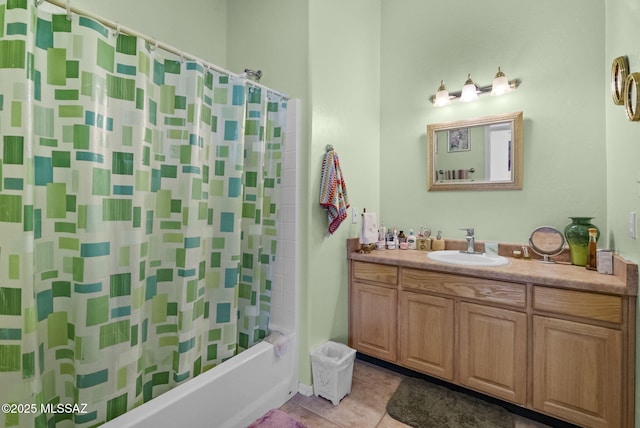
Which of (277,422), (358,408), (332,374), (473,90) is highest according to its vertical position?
(473,90)

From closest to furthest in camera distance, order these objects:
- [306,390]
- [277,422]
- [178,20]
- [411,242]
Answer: [277,422] → [306,390] → [178,20] → [411,242]

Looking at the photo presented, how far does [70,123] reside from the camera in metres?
1.15

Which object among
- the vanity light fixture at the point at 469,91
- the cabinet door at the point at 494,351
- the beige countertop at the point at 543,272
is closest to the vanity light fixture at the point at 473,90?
Result: the vanity light fixture at the point at 469,91

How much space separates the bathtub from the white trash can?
153 mm

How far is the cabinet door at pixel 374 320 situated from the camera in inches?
83.7

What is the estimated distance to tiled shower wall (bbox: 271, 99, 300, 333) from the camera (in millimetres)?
1955

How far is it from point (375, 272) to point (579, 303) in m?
1.16

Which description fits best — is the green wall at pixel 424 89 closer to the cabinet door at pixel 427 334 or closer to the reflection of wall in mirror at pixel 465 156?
the reflection of wall in mirror at pixel 465 156

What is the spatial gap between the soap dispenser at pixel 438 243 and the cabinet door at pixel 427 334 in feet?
1.83

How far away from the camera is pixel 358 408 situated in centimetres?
182

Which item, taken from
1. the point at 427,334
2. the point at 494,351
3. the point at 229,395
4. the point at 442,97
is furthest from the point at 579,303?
the point at 229,395

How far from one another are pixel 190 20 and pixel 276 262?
6.21ft

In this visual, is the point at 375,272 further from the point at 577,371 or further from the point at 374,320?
the point at 577,371

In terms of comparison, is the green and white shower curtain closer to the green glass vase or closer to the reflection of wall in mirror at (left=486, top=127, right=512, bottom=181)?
the reflection of wall in mirror at (left=486, top=127, right=512, bottom=181)
